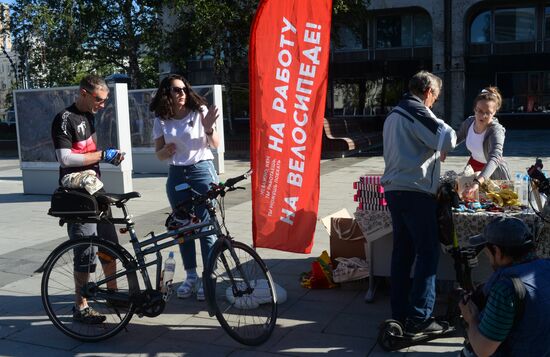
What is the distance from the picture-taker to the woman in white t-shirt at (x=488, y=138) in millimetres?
4578

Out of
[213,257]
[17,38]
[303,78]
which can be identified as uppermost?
[17,38]

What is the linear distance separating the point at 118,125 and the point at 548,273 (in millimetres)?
9274

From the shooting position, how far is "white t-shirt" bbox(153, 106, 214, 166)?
176 inches

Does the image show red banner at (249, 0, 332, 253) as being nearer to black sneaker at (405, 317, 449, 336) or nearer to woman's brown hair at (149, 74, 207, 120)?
woman's brown hair at (149, 74, 207, 120)

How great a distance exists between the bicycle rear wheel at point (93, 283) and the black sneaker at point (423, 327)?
1.89 m

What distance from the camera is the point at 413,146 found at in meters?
3.51

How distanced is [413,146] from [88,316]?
2.61 m

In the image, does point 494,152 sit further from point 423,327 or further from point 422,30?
point 422,30

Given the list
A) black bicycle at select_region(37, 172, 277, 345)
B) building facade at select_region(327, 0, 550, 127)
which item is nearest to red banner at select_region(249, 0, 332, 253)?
black bicycle at select_region(37, 172, 277, 345)

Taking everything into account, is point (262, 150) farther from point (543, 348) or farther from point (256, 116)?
point (543, 348)

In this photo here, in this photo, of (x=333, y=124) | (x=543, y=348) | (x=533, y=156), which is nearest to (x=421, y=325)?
(x=543, y=348)

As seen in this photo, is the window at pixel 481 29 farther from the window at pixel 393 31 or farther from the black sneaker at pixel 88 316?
the black sneaker at pixel 88 316

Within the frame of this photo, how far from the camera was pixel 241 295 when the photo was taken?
13.1 ft

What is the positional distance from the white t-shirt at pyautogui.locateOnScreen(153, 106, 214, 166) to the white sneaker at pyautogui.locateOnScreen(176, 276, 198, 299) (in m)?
1.02
